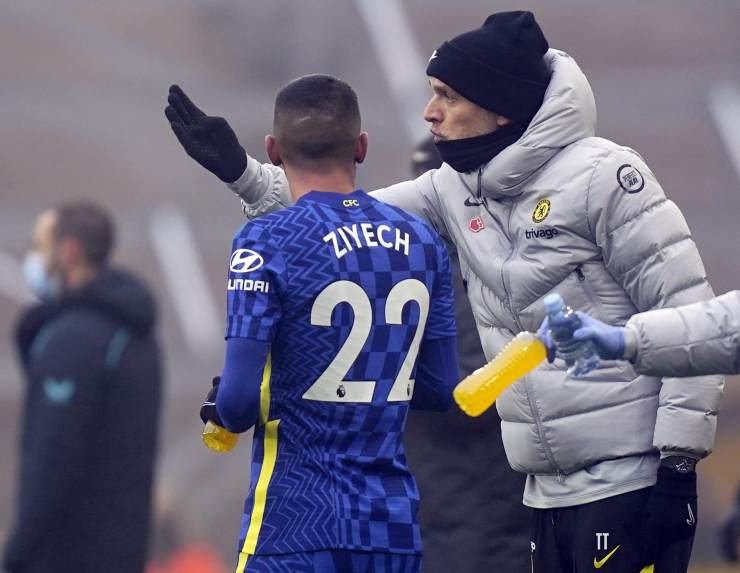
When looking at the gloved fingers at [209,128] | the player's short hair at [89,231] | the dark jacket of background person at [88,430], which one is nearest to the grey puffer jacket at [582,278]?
the gloved fingers at [209,128]

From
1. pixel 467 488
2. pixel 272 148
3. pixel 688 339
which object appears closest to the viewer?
pixel 688 339

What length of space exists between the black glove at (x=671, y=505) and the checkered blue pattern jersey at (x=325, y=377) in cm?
55

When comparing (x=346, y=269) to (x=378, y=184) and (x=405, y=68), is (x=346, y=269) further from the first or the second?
(x=405, y=68)

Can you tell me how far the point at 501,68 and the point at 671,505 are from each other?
105 cm

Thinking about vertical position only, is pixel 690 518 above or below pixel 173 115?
below

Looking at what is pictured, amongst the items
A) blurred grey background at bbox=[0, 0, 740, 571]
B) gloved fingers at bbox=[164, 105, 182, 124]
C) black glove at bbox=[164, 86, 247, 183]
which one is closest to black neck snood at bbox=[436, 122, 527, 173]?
black glove at bbox=[164, 86, 247, 183]

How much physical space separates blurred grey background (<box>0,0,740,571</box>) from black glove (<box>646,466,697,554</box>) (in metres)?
7.81

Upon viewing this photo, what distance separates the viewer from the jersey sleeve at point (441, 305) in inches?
132

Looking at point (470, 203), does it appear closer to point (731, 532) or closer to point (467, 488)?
point (467, 488)

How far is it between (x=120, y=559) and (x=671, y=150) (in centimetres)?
832

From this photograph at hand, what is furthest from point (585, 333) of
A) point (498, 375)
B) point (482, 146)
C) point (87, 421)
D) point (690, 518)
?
point (87, 421)

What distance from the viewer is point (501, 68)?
11.9 ft

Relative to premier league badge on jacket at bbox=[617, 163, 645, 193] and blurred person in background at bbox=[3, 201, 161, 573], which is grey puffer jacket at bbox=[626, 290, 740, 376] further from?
blurred person in background at bbox=[3, 201, 161, 573]

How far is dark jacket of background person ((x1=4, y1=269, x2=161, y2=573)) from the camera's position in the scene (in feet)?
16.1
